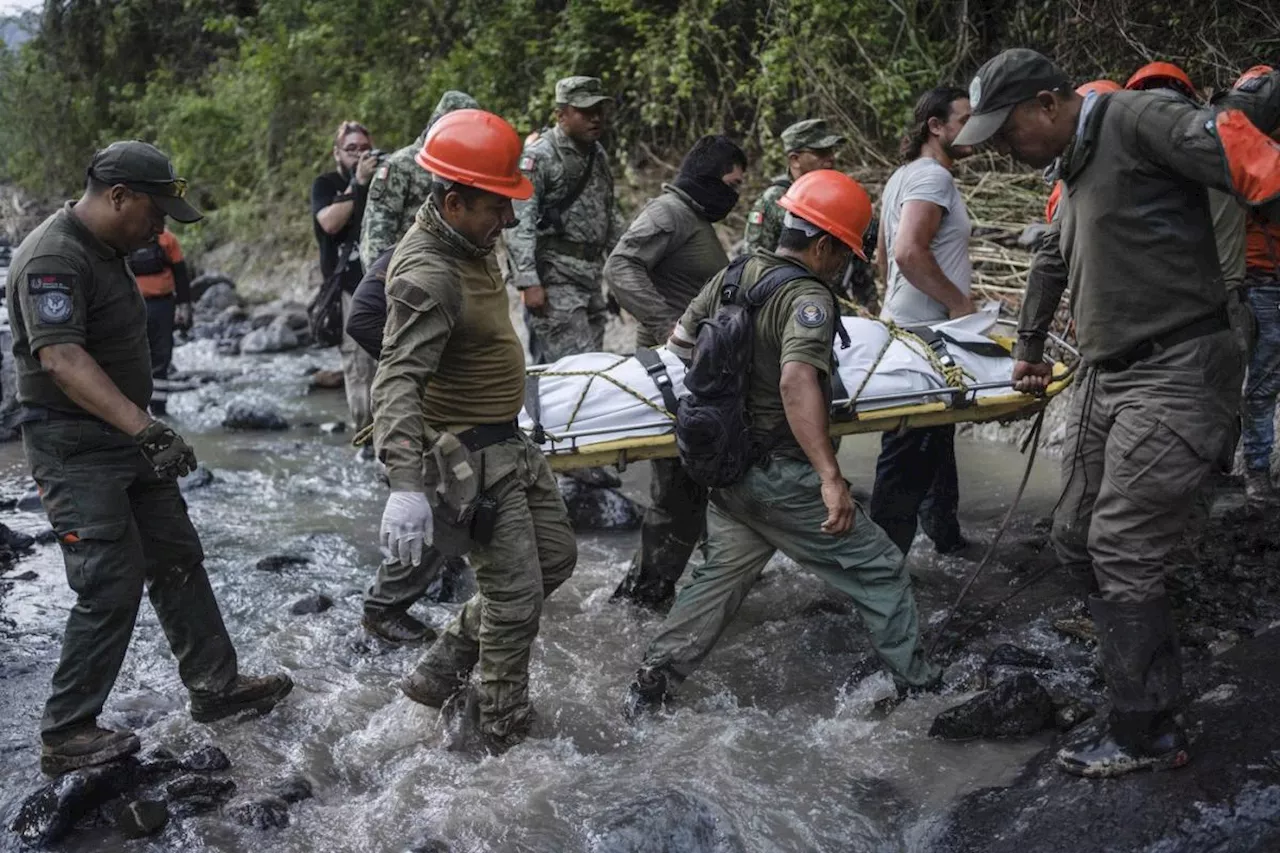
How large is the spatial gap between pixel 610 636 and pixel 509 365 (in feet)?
6.15

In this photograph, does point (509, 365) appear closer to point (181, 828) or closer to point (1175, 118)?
point (181, 828)

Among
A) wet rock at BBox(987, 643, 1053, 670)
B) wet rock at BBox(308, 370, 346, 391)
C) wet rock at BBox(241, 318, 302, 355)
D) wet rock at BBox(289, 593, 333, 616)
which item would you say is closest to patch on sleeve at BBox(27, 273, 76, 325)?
wet rock at BBox(289, 593, 333, 616)

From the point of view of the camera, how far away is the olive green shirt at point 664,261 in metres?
5.64

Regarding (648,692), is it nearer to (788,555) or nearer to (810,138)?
(788,555)

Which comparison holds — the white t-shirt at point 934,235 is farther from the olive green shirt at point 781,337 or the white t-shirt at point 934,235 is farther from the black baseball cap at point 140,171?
the black baseball cap at point 140,171

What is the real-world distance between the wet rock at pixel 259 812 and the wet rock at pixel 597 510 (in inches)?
132

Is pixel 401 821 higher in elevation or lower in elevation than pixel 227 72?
lower

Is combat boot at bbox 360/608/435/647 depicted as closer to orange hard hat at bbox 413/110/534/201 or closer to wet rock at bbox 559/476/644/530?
wet rock at bbox 559/476/644/530

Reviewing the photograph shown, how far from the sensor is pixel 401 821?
4035 mm

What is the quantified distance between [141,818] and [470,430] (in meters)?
1.68

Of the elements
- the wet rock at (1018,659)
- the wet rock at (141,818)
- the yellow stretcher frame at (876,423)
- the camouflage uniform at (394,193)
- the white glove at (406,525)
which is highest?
the camouflage uniform at (394,193)

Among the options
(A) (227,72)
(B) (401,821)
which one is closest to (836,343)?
(B) (401,821)

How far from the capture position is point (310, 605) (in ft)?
19.8

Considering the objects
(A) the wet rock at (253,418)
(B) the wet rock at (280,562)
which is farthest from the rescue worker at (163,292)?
(B) the wet rock at (280,562)
